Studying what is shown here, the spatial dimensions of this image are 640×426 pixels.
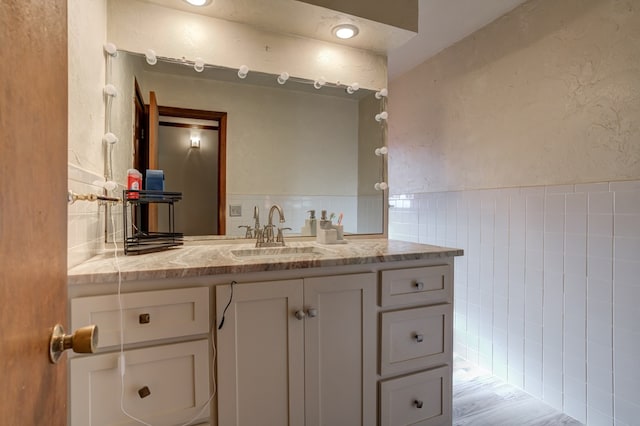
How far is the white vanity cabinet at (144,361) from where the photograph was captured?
95 cm

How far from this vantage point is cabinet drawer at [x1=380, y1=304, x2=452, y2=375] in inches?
53.7

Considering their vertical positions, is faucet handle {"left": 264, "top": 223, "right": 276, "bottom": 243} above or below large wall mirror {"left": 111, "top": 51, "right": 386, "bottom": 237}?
below

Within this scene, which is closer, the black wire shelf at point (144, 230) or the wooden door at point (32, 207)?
the wooden door at point (32, 207)

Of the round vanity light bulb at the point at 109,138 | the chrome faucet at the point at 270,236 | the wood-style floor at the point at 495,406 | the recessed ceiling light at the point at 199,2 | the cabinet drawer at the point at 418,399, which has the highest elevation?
the recessed ceiling light at the point at 199,2

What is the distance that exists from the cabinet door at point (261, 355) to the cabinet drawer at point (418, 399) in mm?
397

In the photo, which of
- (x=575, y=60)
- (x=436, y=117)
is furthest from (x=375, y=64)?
(x=575, y=60)

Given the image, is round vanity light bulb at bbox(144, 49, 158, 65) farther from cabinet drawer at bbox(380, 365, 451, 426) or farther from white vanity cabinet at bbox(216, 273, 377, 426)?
cabinet drawer at bbox(380, 365, 451, 426)

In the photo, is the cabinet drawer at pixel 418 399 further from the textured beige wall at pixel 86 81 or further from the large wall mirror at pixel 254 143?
the textured beige wall at pixel 86 81

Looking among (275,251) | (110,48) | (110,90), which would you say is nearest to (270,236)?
(275,251)

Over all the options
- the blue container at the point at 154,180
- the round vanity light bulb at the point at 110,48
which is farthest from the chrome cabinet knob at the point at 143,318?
the round vanity light bulb at the point at 110,48

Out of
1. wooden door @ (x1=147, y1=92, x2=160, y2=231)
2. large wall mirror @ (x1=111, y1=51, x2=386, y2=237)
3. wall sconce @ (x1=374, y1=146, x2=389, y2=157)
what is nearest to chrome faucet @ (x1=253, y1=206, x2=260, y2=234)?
large wall mirror @ (x1=111, y1=51, x2=386, y2=237)

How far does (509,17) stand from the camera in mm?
2041

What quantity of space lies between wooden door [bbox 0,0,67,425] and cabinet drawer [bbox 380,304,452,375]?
43.6 inches

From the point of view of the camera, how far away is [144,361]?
1.00 m
